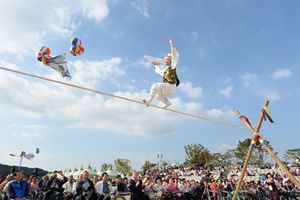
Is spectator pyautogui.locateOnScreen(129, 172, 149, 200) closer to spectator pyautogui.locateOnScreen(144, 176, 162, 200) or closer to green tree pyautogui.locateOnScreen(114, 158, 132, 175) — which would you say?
spectator pyautogui.locateOnScreen(144, 176, 162, 200)

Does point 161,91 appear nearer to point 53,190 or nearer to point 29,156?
point 53,190

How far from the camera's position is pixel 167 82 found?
244 inches

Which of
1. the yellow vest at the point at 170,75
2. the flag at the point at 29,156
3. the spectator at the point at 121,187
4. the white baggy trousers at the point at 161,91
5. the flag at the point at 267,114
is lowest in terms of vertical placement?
the spectator at the point at 121,187

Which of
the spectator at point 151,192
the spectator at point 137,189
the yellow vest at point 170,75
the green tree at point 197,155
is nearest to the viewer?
the yellow vest at point 170,75

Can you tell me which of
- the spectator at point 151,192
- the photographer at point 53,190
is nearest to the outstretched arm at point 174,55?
the spectator at point 151,192

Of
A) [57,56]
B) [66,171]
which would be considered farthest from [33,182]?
[66,171]

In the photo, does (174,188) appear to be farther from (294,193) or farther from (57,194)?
(294,193)

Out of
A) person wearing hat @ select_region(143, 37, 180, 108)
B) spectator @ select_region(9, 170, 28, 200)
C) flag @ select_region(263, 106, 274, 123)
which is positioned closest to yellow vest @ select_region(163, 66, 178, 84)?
person wearing hat @ select_region(143, 37, 180, 108)

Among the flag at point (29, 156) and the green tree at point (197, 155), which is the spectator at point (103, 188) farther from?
the green tree at point (197, 155)

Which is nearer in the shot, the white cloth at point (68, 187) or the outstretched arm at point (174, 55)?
the outstretched arm at point (174, 55)

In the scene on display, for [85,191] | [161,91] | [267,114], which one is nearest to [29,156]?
[85,191]

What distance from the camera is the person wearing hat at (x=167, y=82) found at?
603 cm

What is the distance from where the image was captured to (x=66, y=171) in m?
29.9

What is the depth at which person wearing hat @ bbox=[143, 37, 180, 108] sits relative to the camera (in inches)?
237
